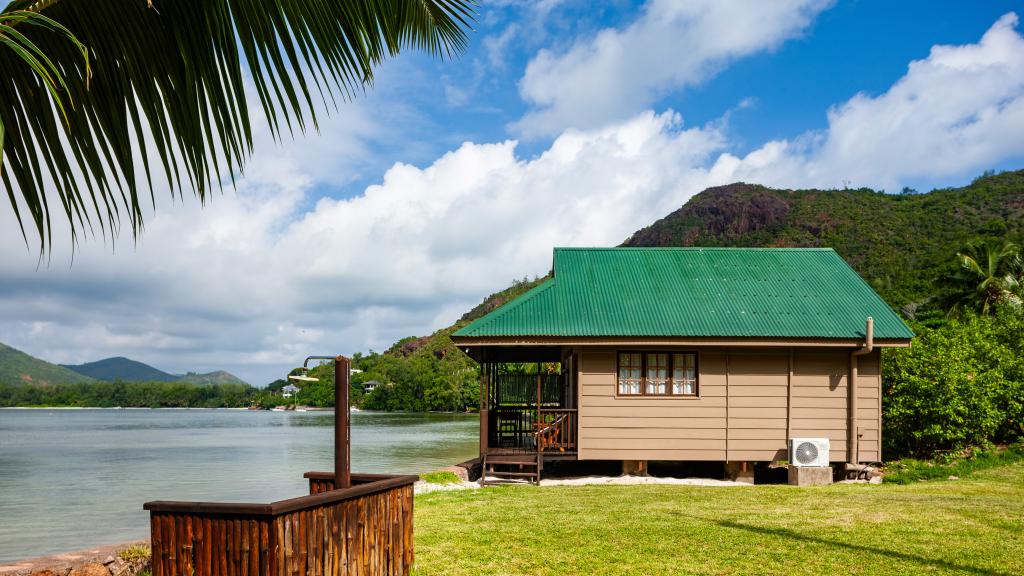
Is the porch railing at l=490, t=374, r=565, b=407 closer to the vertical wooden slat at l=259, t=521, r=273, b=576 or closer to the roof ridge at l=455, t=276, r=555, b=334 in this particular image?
the roof ridge at l=455, t=276, r=555, b=334

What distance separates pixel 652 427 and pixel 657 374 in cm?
103

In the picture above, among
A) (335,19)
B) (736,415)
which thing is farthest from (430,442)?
(335,19)

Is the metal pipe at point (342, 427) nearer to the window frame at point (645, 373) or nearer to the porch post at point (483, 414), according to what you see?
the porch post at point (483, 414)

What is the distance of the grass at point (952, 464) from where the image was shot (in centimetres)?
1456

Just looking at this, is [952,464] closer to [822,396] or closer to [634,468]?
[822,396]

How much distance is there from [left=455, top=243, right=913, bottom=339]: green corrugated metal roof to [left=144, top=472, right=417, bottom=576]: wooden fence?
8.65m

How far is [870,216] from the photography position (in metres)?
61.2

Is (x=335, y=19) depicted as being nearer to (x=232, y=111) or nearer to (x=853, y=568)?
(x=232, y=111)

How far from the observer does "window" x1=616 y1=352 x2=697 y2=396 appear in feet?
48.4

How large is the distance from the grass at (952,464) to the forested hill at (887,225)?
1053 inches

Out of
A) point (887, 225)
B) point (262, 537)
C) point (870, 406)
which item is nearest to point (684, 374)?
point (870, 406)

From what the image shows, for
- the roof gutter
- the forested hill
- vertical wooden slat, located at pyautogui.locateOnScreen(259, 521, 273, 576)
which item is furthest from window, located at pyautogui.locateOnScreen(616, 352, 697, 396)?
the forested hill

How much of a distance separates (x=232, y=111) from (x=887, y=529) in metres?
8.83

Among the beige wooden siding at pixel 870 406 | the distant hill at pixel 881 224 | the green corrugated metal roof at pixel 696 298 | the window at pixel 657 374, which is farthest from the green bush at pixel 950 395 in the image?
the distant hill at pixel 881 224
